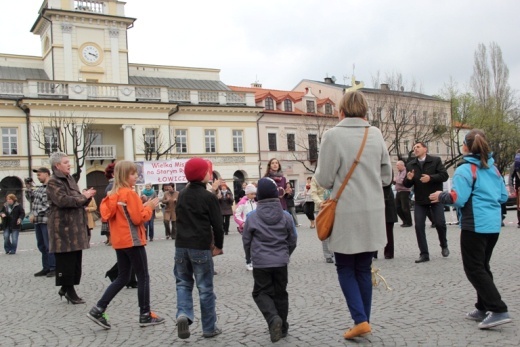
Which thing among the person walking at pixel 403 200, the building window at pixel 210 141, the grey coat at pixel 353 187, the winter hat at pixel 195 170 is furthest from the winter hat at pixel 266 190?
the building window at pixel 210 141

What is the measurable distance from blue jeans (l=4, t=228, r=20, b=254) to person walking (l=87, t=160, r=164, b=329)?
11.2 meters

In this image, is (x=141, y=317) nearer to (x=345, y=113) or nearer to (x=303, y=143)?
(x=345, y=113)

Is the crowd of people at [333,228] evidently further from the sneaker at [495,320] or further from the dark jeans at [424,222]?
the dark jeans at [424,222]

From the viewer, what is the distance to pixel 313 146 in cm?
5081

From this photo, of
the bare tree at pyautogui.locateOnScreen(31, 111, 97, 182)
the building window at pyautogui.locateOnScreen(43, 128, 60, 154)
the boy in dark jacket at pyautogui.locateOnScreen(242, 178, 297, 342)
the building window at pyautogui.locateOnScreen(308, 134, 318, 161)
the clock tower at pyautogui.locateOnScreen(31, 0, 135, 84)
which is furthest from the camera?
the building window at pyautogui.locateOnScreen(308, 134, 318, 161)

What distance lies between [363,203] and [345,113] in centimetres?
87

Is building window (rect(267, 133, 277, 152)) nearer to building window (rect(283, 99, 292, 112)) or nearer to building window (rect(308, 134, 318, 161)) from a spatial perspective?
building window (rect(308, 134, 318, 161))

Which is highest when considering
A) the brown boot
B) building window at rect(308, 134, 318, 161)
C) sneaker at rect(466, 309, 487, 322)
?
building window at rect(308, 134, 318, 161)

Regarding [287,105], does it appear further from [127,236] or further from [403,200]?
[127,236]

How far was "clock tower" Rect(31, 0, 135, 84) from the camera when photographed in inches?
1604

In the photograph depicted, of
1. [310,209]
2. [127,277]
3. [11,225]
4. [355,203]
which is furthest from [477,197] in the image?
[310,209]

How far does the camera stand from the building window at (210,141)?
45031mm

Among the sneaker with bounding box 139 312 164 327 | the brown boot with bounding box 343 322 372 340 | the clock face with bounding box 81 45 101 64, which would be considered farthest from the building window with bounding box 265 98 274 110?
the brown boot with bounding box 343 322 372 340

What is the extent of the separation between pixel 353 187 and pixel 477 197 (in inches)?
52.3
